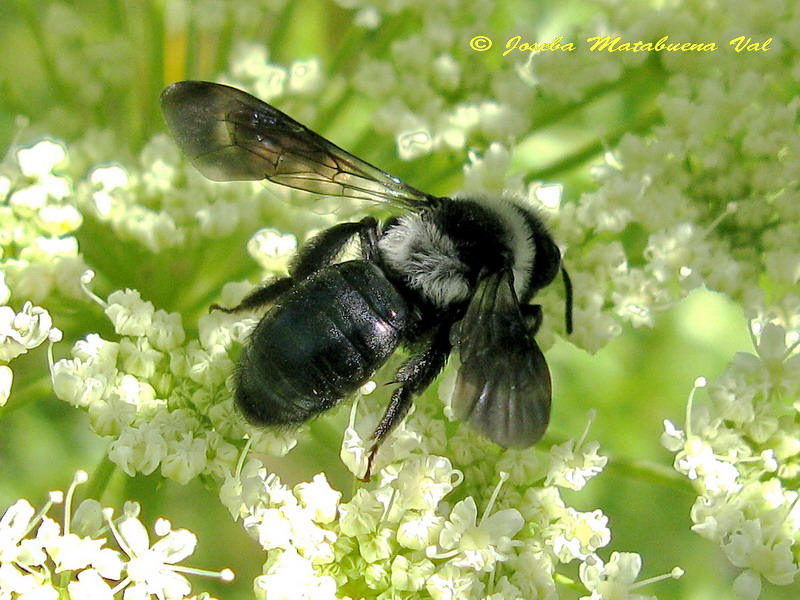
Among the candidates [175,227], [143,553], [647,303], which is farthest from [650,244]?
[143,553]

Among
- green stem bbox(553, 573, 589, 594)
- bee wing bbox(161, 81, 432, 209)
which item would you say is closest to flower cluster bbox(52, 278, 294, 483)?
bee wing bbox(161, 81, 432, 209)

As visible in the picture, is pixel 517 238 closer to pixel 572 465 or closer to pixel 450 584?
pixel 572 465

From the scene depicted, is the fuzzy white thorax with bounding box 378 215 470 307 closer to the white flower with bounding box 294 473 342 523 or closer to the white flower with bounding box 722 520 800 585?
the white flower with bounding box 294 473 342 523

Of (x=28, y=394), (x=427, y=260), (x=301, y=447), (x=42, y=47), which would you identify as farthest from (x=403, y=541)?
(x=42, y=47)

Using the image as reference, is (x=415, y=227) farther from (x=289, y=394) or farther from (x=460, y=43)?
(x=460, y=43)

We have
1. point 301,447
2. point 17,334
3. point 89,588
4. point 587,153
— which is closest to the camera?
point 89,588

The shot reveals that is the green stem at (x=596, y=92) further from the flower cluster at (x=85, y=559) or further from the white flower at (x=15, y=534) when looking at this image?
the white flower at (x=15, y=534)
